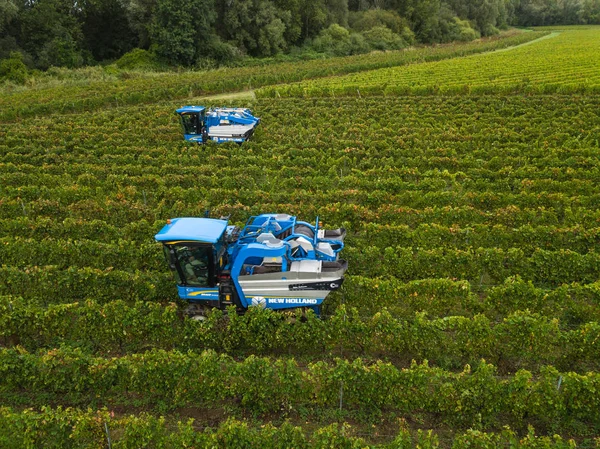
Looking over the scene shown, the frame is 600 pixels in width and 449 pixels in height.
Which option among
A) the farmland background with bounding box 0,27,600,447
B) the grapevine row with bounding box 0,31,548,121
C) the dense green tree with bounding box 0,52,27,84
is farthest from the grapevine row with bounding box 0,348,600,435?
the dense green tree with bounding box 0,52,27,84

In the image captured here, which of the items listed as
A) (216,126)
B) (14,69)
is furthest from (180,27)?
(216,126)

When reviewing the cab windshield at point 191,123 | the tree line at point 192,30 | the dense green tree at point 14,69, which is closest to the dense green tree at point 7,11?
the tree line at point 192,30

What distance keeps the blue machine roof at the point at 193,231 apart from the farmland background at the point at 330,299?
1.90m

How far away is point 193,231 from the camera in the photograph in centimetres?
1080

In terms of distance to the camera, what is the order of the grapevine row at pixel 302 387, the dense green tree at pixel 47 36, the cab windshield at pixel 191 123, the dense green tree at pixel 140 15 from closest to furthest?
the grapevine row at pixel 302 387 → the cab windshield at pixel 191 123 → the dense green tree at pixel 47 36 → the dense green tree at pixel 140 15

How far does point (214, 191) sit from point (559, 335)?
13423 millimetres

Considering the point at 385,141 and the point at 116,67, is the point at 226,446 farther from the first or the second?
the point at 116,67

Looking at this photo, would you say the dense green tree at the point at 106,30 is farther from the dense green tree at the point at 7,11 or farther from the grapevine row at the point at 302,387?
the grapevine row at the point at 302,387

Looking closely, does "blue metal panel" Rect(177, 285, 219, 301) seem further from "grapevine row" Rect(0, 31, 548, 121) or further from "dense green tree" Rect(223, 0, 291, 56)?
"dense green tree" Rect(223, 0, 291, 56)

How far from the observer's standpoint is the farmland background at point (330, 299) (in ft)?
29.6

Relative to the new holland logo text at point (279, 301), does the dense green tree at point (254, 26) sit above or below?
above

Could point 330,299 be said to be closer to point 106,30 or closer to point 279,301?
point 279,301

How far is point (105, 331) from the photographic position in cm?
1105

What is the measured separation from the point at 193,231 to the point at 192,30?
5632 cm
